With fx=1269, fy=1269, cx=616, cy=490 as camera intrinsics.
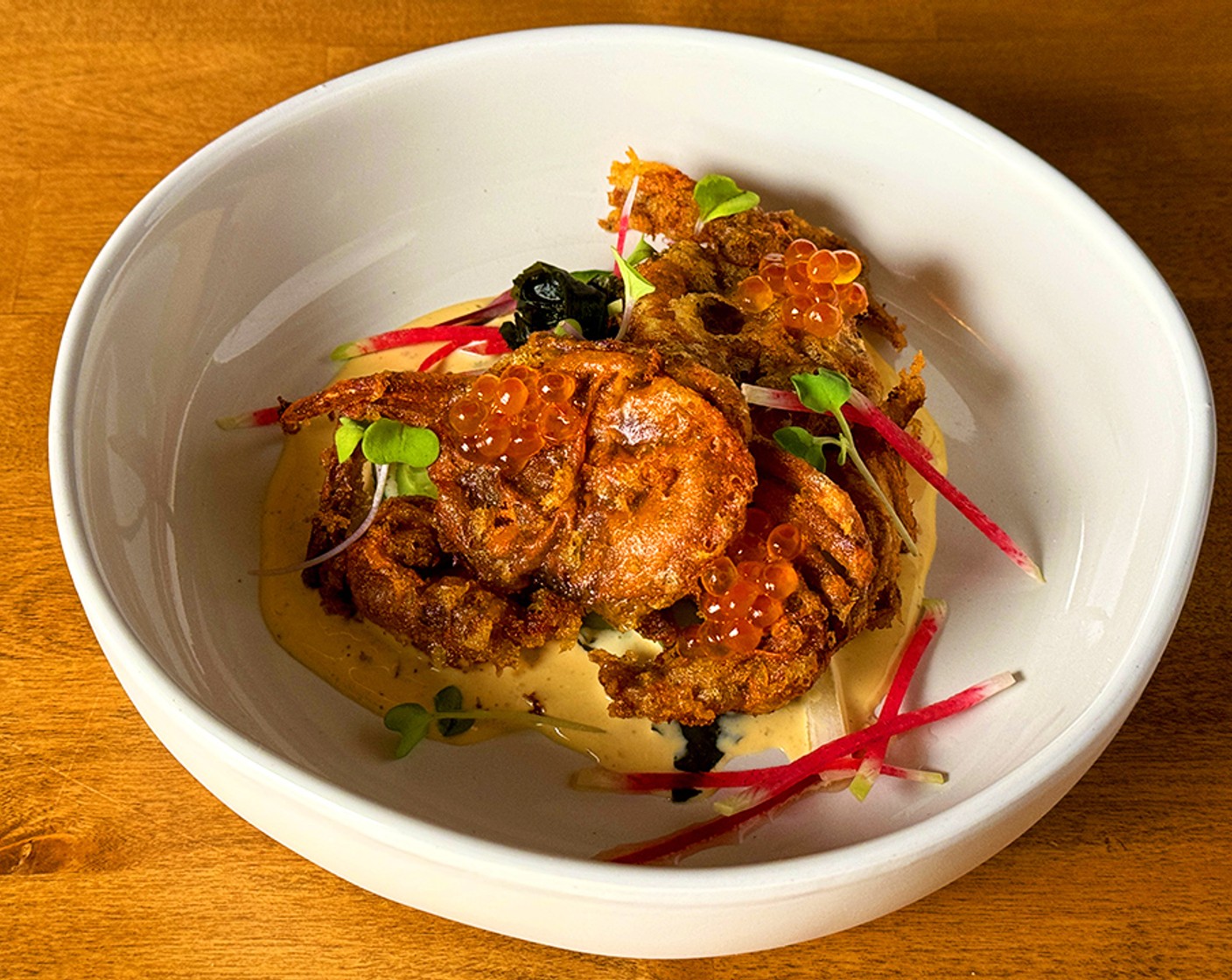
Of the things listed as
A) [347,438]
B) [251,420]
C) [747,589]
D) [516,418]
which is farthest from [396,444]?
[747,589]

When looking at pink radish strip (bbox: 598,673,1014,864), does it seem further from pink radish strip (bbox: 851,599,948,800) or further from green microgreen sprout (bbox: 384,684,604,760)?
green microgreen sprout (bbox: 384,684,604,760)

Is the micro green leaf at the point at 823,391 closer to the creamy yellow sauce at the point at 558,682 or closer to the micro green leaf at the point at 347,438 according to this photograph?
the creamy yellow sauce at the point at 558,682

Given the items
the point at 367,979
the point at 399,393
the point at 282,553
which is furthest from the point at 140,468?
the point at 367,979

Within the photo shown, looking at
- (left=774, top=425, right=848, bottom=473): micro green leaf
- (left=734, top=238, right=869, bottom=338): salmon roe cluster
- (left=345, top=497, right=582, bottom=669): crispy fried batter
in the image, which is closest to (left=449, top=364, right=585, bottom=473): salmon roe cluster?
(left=345, top=497, right=582, bottom=669): crispy fried batter

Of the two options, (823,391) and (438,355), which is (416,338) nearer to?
(438,355)

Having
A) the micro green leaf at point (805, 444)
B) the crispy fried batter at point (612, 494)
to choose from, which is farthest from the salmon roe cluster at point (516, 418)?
the micro green leaf at point (805, 444)
